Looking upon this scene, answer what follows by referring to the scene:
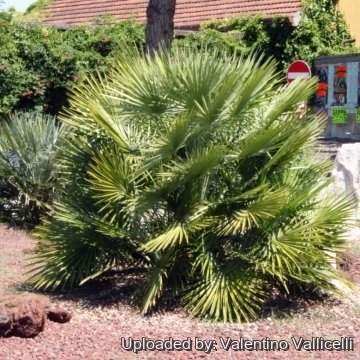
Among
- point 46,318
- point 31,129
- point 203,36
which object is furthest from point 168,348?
point 203,36

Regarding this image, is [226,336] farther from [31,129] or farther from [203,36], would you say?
[203,36]

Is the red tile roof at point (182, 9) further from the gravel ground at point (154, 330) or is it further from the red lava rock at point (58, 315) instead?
the red lava rock at point (58, 315)

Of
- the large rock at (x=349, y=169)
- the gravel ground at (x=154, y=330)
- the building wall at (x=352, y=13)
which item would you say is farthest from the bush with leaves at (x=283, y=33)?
the gravel ground at (x=154, y=330)

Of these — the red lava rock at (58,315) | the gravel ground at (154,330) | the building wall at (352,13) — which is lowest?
the gravel ground at (154,330)

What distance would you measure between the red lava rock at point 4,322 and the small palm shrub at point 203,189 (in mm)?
1268

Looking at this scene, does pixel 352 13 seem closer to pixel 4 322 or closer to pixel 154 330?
pixel 154 330

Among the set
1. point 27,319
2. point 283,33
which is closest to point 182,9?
point 283,33

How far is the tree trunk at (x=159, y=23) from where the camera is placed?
40.9 ft

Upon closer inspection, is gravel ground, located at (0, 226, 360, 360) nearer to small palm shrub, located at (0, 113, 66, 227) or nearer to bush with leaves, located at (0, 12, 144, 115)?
small palm shrub, located at (0, 113, 66, 227)

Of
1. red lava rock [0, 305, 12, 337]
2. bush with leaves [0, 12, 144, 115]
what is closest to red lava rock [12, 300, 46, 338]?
red lava rock [0, 305, 12, 337]

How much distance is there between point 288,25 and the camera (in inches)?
989

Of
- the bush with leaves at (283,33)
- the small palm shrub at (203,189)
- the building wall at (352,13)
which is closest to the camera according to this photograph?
the small palm shrub at (203,189)

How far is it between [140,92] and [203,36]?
14.8 m

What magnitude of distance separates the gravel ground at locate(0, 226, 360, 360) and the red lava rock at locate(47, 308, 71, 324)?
54mm
